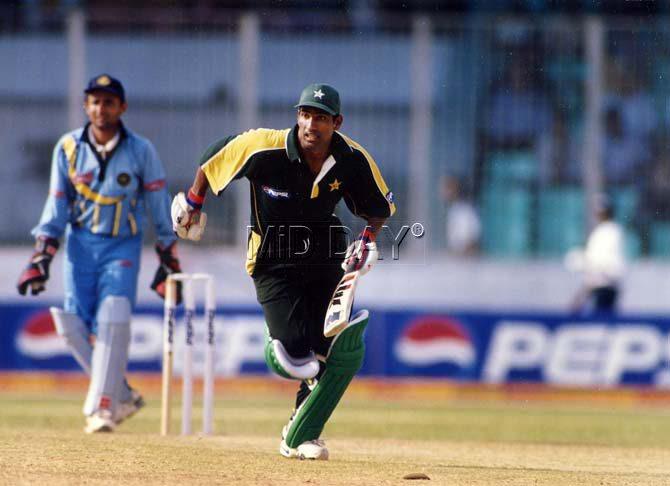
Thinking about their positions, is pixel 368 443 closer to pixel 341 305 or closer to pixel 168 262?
pixel 168 262

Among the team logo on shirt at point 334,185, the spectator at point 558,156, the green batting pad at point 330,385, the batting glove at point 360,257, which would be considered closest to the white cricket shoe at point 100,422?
the green batting pad at point 330,385

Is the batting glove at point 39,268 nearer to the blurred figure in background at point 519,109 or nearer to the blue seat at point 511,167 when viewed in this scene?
the blue seat at point 511,167

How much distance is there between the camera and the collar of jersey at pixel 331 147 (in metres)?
7.54

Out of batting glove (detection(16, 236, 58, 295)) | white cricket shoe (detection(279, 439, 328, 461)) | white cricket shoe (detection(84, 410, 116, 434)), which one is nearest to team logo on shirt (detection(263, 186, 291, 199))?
white cricket shoe (detection(279, 439, 328, 461))

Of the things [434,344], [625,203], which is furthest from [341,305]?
[625,203]

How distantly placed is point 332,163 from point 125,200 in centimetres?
236

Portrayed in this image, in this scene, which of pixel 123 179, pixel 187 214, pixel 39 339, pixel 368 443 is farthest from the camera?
pixel 39 339

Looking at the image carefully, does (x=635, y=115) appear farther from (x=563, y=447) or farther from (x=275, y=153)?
(x=275, y=153)

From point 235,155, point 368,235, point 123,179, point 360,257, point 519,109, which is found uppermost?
point 519,109

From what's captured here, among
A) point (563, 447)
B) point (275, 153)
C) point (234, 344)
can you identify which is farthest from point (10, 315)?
point (275, 153)

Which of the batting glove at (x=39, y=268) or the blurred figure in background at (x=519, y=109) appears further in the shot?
the blurred figure in background at (x=519, y=109)

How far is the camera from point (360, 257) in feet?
24.7

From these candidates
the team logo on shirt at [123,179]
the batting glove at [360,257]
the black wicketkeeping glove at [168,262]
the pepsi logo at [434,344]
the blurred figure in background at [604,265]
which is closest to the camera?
the batting glove at [360,257]

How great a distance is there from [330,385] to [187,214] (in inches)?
49.4
